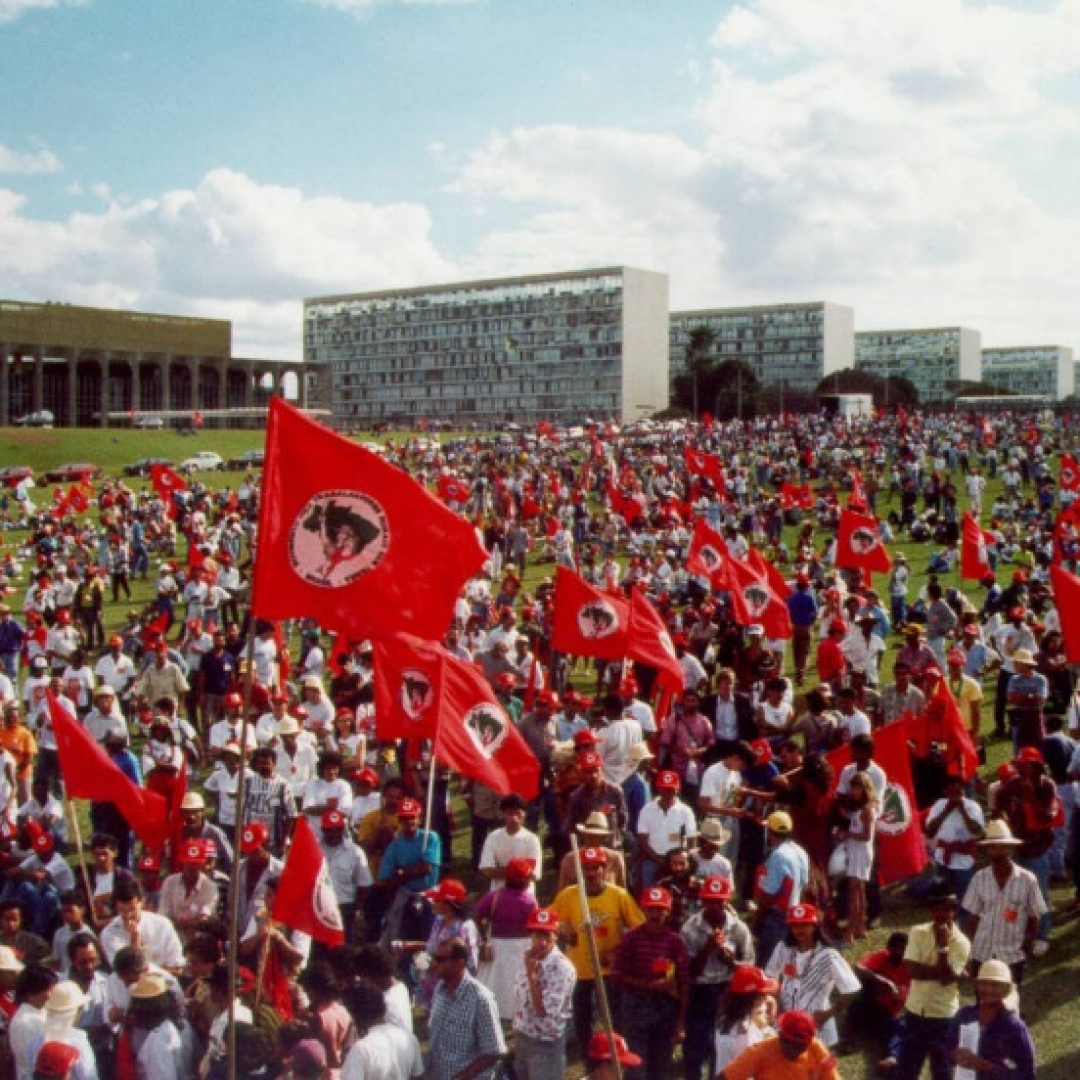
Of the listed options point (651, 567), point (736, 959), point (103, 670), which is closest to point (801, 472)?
point (651, 567)

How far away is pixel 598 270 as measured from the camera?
12850 centimetres

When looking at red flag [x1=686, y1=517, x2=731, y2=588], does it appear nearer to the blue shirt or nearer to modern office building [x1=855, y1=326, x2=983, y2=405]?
the blue shirt

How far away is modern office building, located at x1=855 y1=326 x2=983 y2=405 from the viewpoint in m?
176

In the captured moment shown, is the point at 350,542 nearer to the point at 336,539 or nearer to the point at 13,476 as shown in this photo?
the point at 336,539

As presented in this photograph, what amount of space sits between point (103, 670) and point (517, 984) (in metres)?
9.87

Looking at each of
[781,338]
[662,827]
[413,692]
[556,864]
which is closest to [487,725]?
[413,692]

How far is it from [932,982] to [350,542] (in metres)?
3.95

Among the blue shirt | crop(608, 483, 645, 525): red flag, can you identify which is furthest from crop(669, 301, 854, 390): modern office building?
the blue shirt

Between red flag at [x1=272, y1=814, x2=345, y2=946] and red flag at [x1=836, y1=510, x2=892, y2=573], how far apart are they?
13.6m

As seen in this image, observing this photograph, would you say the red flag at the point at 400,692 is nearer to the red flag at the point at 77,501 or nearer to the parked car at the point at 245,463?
the red flag at the point at 77,501

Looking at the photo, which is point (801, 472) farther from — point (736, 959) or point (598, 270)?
point (598, 270)

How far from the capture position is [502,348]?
135625 millimetres

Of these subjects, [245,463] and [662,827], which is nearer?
[662,827]

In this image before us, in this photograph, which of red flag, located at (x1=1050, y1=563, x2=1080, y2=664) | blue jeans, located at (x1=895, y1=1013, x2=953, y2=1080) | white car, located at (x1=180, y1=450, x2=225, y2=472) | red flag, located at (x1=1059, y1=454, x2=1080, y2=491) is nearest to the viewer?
blue jeans, located at (x1=895, y1=1013, x2=953, y2=1080)
